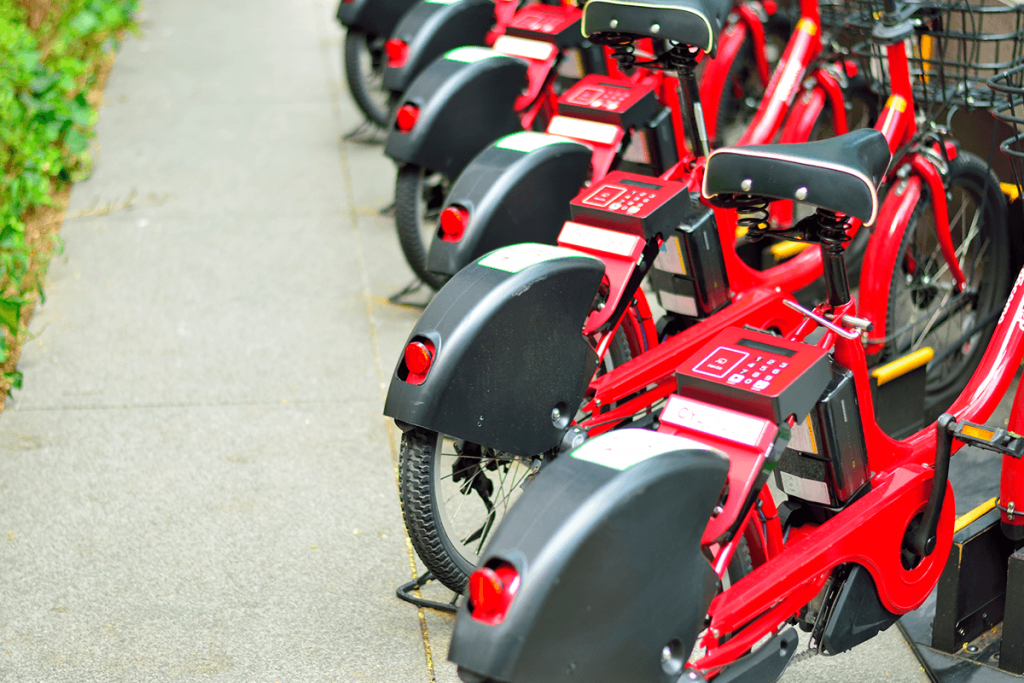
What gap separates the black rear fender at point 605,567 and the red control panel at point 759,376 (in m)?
0.17

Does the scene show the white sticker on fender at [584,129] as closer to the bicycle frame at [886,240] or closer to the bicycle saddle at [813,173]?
the bicycle frame at [886,240]

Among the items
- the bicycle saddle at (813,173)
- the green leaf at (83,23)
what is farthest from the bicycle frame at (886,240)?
the green leaf at (83,23)

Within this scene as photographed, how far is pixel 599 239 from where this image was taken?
2.86 m

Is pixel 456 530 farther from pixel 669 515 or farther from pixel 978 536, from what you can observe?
pixel 978 536

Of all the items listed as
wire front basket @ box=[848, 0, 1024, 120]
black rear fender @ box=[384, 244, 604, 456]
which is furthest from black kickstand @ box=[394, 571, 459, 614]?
wire front basket @ box=[848, 0, 1024, 120]

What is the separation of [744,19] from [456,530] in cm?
332

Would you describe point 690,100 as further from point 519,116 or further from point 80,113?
point 80,113

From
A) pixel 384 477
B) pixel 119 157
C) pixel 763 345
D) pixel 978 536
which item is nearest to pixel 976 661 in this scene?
pixel 978 536

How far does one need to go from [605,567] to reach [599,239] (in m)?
1.22

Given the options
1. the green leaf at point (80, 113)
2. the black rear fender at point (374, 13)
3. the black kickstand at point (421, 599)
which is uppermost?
the black rear fender at point (374, 13)

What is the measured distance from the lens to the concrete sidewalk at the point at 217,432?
2777 mm

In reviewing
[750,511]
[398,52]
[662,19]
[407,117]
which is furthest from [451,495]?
[398,52]

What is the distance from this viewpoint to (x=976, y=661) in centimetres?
264

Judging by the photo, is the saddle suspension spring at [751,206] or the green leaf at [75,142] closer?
the saddle suspension spring at [751,206]
